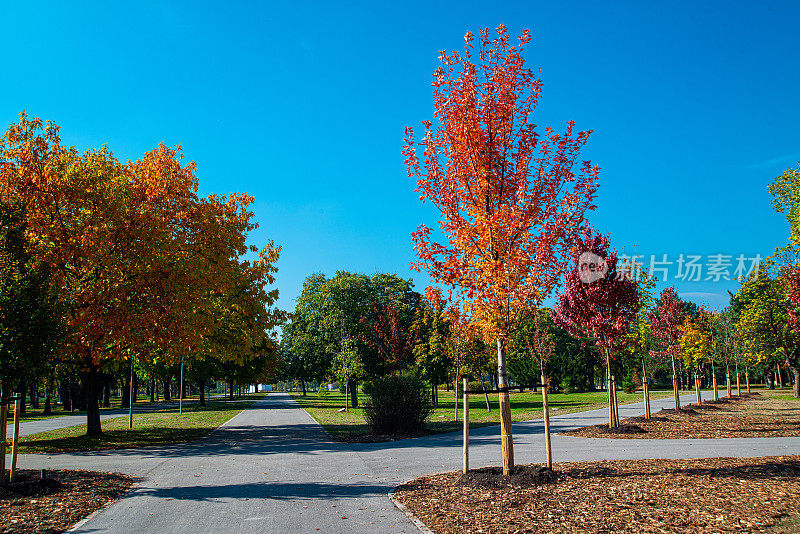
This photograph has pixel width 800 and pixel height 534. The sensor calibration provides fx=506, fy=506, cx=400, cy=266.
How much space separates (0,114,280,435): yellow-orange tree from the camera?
14961 mm

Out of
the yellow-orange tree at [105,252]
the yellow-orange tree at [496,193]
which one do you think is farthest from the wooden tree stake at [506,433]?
the yellow-orange tree at [105,252]

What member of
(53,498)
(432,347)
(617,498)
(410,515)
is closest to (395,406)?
(432,347)

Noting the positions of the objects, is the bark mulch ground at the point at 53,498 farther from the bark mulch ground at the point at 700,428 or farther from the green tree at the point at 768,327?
the green tree at the point at 768,327

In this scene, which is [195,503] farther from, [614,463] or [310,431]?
[310,431]

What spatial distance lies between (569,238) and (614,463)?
4.57 m

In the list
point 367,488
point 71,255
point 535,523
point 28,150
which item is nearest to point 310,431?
point 71,255

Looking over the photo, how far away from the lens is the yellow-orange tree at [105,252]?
15.0 meters

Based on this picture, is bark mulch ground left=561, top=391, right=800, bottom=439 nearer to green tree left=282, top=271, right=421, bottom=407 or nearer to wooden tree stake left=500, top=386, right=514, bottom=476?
wooden tree stake left=500, top=386, right=514, bottom=476

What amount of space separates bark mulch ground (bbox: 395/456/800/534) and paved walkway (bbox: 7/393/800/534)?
82 centimetres

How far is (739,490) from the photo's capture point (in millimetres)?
6875

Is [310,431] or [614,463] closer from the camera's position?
[614,463]

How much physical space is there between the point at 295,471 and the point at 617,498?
636 centimetres

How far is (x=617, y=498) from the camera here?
6.82 meters

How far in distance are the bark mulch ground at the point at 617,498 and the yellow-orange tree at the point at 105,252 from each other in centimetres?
1060
